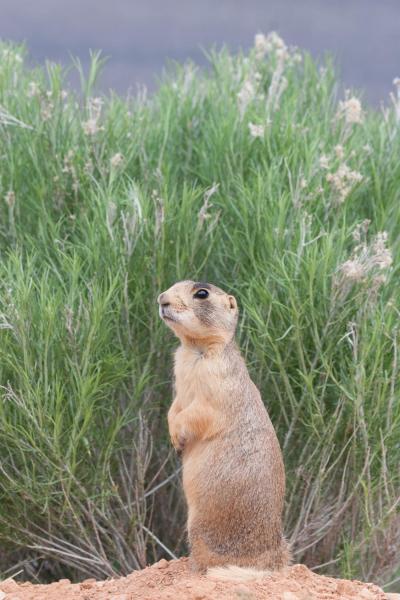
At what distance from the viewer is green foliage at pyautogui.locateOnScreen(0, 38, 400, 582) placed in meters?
5.21

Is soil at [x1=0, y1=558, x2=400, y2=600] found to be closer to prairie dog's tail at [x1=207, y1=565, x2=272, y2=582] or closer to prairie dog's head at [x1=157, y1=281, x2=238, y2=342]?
prairie dog's tail at [x1=207, y1=565, x2=272, y2=582]

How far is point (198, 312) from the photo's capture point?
452cm

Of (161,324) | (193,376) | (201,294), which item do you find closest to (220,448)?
(193,376)

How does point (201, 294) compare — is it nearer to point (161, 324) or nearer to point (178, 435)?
point (178, 435)

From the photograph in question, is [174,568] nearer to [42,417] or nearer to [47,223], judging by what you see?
[42,417]

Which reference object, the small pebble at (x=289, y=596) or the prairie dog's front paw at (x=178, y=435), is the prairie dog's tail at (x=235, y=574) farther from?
the prairie dog's front paw at (x=178, y=435)

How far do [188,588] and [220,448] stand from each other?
0.61m

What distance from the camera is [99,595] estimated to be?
4.58m

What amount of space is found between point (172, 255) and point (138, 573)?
1.77 m

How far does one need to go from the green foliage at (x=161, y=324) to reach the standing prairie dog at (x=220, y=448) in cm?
65

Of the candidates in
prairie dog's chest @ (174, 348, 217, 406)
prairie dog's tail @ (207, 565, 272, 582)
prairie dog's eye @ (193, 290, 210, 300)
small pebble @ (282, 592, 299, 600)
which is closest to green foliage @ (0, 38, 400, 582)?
prairie dog's chest @ (174, 348, 217, 406)

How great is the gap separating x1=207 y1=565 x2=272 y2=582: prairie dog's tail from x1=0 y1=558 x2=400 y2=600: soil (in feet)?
0.12

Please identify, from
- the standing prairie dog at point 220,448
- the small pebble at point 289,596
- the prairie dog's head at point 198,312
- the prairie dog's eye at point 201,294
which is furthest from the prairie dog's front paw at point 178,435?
the small pebble at point 289,596

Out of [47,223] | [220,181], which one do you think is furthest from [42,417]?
[220,181]
